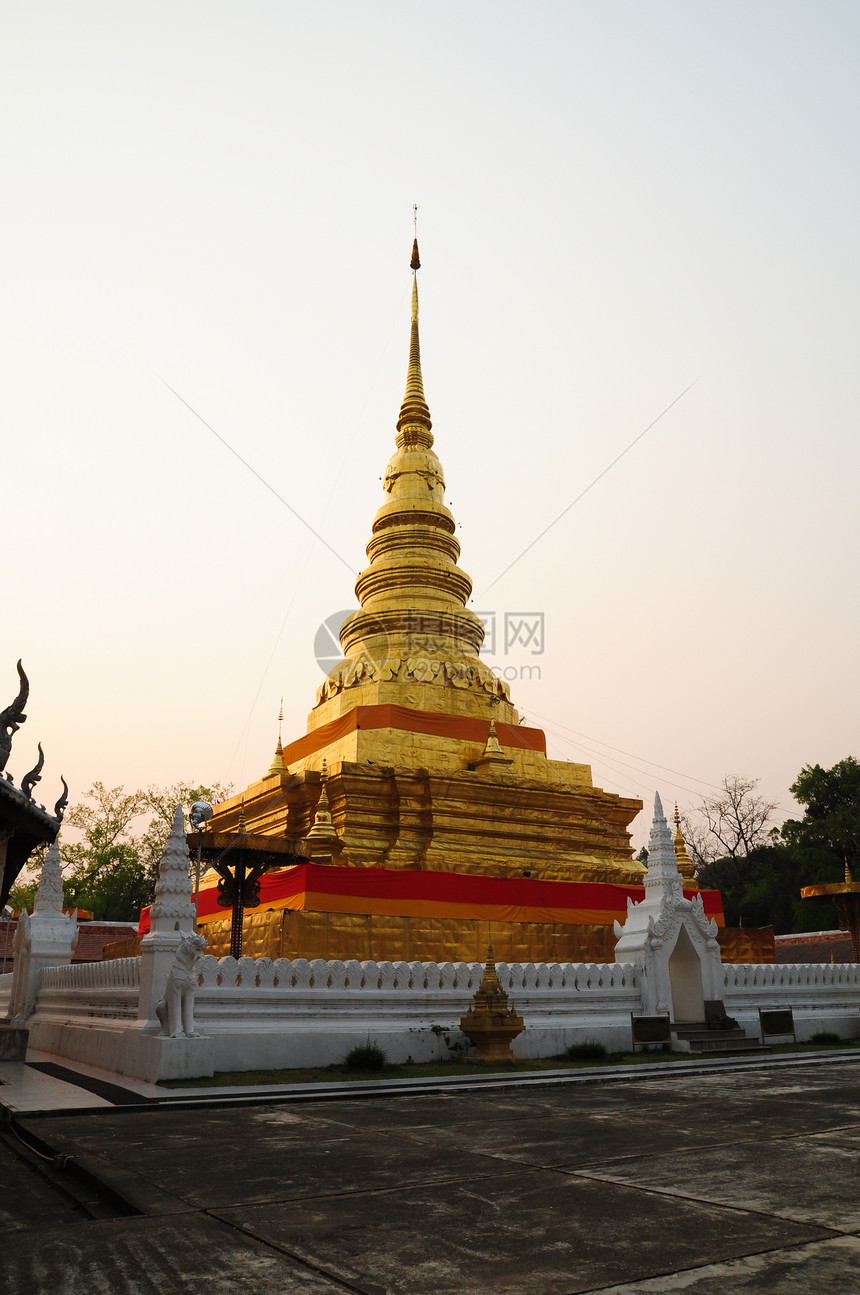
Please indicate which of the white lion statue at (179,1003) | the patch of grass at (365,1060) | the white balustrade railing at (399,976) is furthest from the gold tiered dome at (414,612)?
the white lion statue at (179,1003)

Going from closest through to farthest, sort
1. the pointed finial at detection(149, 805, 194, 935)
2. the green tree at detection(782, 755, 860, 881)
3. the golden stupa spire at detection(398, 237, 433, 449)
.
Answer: the pointed finial at detection(149, 805, 194, 935)
the golden stupa spire at detection(398, 237, 433, 449)
the green tree at detection(782, 755, 860, 881)

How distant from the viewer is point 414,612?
88.9 feet

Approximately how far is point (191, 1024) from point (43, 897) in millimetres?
8315

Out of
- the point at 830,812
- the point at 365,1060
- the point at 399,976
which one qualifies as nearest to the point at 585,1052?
the point at 399,976

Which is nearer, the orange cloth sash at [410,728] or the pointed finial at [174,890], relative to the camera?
the pointed finial at [174,890]

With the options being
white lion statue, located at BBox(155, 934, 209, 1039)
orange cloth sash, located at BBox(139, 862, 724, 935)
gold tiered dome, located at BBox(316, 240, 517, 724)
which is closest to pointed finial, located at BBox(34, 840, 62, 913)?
orange cloth sash, located at BBox(139, 862, 724, 935)

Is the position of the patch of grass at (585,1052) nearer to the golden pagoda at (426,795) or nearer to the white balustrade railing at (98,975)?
the golden pagoda at (426,795)

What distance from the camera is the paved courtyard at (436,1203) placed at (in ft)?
11.5

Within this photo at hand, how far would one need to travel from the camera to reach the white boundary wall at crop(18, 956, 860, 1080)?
1112 centimetres

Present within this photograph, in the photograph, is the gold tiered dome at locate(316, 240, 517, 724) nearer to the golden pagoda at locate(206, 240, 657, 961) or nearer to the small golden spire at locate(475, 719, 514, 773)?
the golden pagoda at locate(206, 240, 657, 961)

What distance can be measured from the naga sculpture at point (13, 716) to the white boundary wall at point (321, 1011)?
165 inches

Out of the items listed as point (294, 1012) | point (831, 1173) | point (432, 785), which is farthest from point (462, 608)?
point (831, 1173)

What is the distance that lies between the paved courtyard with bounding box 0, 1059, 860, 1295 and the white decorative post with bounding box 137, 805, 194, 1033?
296 cm

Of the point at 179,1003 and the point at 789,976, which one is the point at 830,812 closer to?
the point at 789,976
